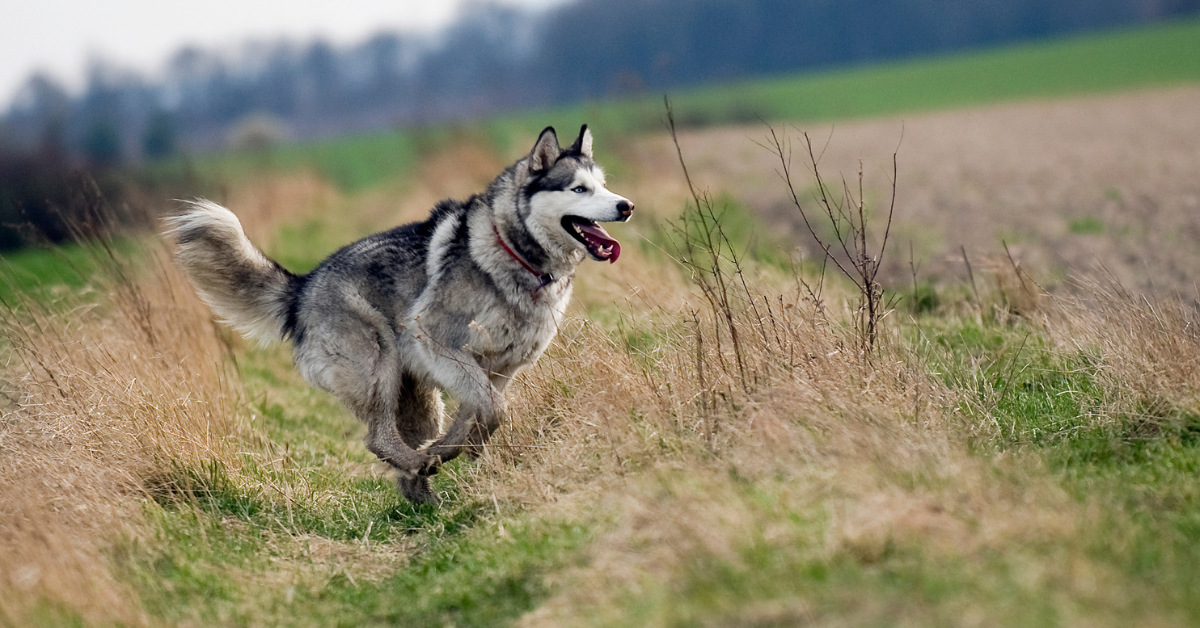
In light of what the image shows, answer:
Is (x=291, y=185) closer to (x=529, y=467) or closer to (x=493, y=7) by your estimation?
(x=529, y=467)

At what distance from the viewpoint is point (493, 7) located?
127 meters

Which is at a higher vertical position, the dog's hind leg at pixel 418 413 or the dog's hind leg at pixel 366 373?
the dog's hind leg at pixel 366 373

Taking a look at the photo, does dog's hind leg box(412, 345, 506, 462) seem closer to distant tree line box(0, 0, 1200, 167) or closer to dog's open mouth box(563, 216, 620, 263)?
dog's open mouth box(563, 216, 620, 263)

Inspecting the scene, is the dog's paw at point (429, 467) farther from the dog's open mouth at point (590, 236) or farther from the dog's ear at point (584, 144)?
the dog's ear at point (584, 144)

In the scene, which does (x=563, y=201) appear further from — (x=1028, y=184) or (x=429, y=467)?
(x=1028, y=184)

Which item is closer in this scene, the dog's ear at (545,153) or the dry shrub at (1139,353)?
the dry shrub at (1139,353)

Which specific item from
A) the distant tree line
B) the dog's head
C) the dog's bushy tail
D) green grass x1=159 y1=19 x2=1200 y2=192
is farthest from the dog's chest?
the distant tree line

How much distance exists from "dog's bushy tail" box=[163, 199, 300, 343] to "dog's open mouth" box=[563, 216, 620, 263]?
6.54 feet

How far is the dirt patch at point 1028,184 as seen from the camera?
10829 mm

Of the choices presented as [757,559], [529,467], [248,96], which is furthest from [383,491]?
[248,96]

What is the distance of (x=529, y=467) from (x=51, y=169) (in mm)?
23283

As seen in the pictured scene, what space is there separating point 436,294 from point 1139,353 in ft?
14.0

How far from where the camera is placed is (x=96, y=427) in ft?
20.3

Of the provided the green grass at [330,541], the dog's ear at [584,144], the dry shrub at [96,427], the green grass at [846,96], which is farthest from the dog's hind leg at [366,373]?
the green grass at [846,96]
